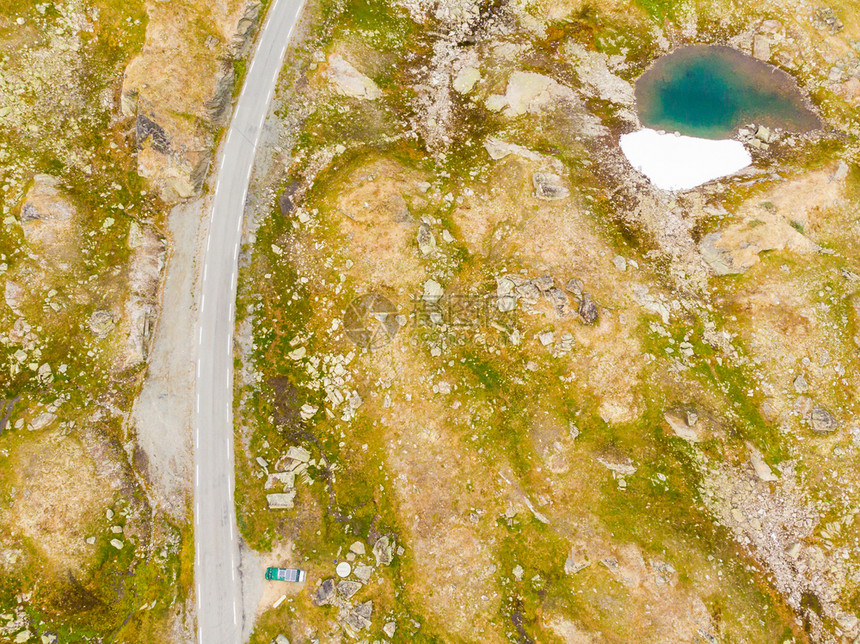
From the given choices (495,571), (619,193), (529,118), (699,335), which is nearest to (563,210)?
(619,193)

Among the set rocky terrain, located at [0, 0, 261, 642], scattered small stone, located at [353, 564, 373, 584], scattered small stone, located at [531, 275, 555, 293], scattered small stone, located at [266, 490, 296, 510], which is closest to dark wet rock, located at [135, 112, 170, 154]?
rocky terrain, located at [0, 0, 261, 642]

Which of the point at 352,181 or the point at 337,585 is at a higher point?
the point at 352,181

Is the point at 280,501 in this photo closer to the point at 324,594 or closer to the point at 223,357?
the point at 324,594

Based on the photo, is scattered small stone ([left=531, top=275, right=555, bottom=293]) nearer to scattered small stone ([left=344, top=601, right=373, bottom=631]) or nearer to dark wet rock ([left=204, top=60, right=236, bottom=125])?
scattered small stone ([left=344, top=601, right=373, bottom=631])

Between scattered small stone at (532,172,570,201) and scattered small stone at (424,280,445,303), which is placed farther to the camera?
scattered small stone at (532,172,570,201)

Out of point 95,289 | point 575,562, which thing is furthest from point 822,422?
point 95,289

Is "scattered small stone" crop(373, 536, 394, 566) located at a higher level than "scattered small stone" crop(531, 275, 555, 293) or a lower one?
lower

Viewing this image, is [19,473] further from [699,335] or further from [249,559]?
[699,335]
